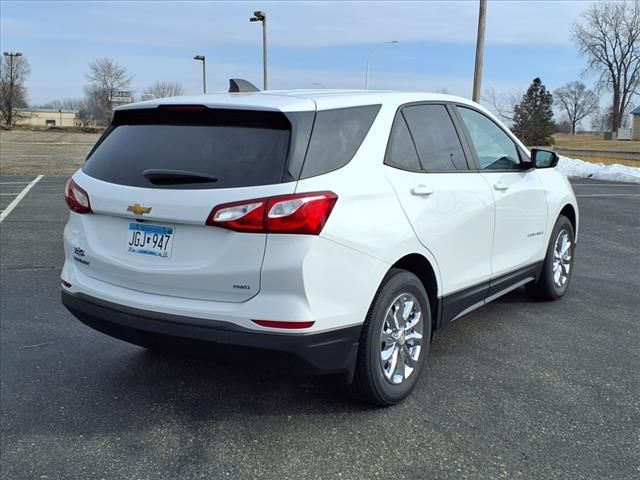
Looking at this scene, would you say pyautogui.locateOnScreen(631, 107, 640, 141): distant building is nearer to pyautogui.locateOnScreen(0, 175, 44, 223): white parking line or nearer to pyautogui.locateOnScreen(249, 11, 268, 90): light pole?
pyautogui.locateOnScreen(249, 11, 268, 90): light pole

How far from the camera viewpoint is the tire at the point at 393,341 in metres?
3.33

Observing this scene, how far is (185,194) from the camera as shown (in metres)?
3.09

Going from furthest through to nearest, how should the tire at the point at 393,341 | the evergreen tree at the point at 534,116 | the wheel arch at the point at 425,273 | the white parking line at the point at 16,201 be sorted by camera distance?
1. the evergreen tree at the point at 534,116
2. the white parking line at the point at 16,201
3. the wheel arch at the point at 425,273
4. the tire at the point at 393,341

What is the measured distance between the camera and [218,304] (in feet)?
10.1

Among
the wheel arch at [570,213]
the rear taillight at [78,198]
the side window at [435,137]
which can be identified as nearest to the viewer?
the rear taillight at [78,198]

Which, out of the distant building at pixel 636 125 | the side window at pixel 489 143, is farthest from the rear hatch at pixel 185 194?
the distant building at pixel 636 125

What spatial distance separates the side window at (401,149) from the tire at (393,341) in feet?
1.99

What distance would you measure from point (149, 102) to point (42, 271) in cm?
390

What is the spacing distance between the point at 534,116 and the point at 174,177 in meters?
58.7

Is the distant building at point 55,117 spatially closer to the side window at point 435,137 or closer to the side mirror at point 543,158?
the side mirror at point 543,158

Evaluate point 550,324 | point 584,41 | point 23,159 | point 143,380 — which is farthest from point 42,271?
point 584,41

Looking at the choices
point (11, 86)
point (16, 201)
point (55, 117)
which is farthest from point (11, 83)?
point (16, 201)

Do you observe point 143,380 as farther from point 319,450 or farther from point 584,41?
point 584,41

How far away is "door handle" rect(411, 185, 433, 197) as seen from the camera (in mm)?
3617
